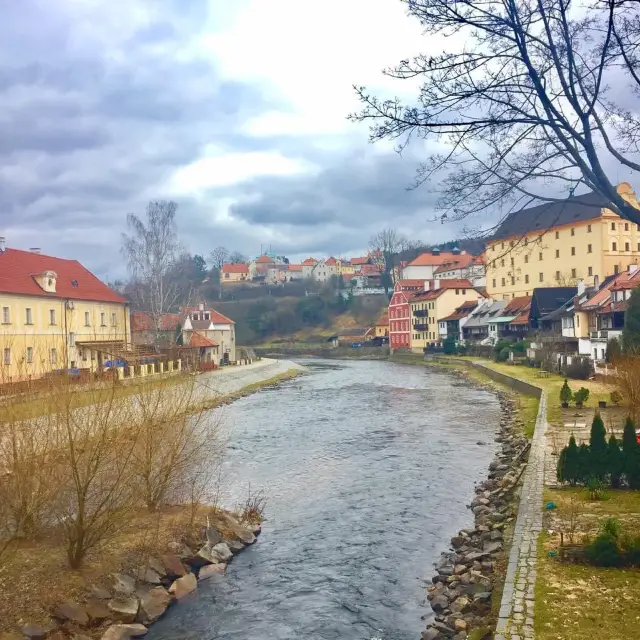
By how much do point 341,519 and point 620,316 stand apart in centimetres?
2926

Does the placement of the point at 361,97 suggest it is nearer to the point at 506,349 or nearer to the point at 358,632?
the point at 358,632

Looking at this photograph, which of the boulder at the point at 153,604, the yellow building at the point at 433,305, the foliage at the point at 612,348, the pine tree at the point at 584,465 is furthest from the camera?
the yellow building at the point at 433,305

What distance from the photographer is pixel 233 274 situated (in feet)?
470

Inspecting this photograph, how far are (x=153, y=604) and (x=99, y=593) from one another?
0.81 meters

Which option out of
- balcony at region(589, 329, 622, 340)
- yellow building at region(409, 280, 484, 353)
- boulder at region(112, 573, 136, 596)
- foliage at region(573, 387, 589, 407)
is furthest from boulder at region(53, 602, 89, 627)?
yellow building at region(409, 280, 484, 353)

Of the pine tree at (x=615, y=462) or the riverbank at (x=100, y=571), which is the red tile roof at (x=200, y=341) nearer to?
the riverbank at (x=100, y=571)

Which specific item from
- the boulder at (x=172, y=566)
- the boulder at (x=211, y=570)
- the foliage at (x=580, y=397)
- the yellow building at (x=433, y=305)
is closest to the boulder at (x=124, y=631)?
the boulder at (x=172, y=566)

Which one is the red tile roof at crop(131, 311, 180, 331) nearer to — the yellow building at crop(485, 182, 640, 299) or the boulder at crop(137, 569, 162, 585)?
the yellow building at crop(485, 182, 640, 299)

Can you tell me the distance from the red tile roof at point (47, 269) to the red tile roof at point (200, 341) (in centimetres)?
1086

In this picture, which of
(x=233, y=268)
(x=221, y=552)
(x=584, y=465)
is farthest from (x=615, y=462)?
(x=233, y=268)

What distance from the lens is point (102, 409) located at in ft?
31.1

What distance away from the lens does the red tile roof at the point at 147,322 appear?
5194 cm

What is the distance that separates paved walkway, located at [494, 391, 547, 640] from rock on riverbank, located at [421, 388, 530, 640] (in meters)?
0.45

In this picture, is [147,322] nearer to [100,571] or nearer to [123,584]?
[100,571]
